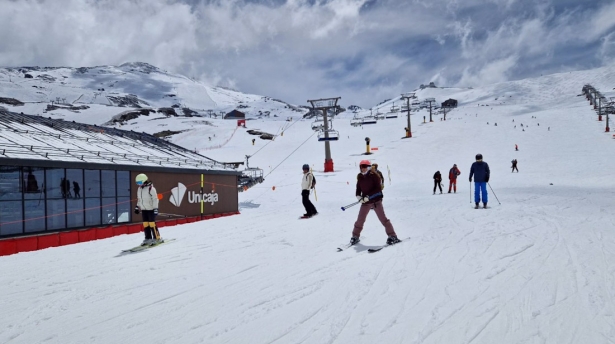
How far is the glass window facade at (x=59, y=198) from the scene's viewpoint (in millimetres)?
11484

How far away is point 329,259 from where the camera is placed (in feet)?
22.0

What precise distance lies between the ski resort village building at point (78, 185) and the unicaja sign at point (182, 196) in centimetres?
4

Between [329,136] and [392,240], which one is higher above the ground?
[329,136]

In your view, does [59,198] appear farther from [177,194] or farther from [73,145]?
[177,194]

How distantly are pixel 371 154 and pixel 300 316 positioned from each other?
144 ft

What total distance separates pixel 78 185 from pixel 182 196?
4825 millimetres

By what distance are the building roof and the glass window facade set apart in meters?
0.48

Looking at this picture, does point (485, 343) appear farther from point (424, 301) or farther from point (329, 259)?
point (329, 259)

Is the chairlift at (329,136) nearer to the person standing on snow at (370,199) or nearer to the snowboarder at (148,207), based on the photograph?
the snowboarder at (148,207)

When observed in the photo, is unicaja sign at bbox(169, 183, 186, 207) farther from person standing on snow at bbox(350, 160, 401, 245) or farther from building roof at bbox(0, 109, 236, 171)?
person standing on snow at bbox(350, 160, 401, 245)

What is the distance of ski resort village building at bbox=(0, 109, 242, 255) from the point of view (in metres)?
11.7

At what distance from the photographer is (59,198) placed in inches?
503

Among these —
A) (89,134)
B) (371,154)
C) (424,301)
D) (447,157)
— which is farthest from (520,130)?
(424,301)

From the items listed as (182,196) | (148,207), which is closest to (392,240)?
(148,207)
